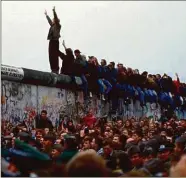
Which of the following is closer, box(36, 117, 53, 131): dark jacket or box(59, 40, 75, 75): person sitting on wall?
box(36, 117, 53, 131): dark jacket

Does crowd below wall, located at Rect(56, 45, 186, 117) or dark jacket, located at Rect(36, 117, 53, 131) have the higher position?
crowd below wall, located at Rect(56, 45, 186, 117)

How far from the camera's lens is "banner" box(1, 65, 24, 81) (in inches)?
665

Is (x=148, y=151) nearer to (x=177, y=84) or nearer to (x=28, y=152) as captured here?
(x=28, y=152)

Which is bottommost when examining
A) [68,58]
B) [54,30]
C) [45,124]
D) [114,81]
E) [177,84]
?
[45,124]

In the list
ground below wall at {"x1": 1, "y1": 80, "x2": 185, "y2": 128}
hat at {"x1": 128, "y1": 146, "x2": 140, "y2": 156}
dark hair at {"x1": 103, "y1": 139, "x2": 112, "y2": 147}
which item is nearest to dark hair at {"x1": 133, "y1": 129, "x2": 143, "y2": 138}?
dark hair at {"x1": 103, "y1": 139, "x2": 112, "y2": 147}

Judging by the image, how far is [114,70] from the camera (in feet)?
73.0

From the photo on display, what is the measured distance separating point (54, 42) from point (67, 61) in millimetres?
858

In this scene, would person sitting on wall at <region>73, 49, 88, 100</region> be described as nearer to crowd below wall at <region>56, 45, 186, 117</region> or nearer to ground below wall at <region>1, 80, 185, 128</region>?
crowd below wall at <region>56, 45, 186, 117</region>

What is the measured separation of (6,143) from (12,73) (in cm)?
551

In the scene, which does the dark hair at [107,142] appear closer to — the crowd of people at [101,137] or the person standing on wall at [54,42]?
the crowd of people at [101,137]

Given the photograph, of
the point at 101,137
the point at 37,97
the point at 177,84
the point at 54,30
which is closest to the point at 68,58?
the point at 54,30

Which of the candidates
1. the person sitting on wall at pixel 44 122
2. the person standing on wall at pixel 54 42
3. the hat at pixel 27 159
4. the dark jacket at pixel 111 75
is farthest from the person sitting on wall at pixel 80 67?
the hat at pixel 27 159

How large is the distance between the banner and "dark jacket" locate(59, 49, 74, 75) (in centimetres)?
224

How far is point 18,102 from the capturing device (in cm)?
1759
